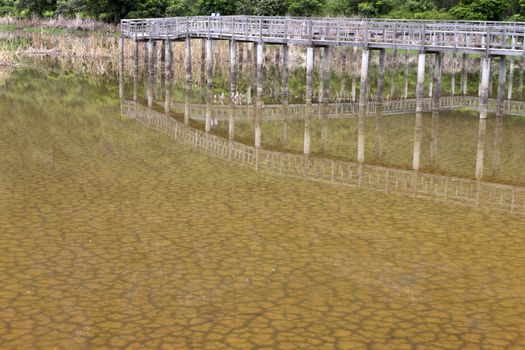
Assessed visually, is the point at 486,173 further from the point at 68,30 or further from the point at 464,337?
the point at 68,30

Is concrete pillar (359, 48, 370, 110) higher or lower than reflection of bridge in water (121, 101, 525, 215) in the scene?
higher

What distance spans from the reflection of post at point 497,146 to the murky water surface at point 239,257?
0.15 metres

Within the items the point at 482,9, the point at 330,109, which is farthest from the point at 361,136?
the point at 482,9

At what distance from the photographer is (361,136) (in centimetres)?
2267

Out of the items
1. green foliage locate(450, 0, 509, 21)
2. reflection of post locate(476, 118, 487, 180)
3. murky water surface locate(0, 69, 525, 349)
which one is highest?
green foliage locate(450, 0, 509, 21)

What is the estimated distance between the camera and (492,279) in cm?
1104

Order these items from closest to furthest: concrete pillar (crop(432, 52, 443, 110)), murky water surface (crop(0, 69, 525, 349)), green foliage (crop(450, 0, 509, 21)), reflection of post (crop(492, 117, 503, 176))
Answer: murky water surface (crop(0, 69, 525, 349)) < reflection of post (crop(492, 117, 503, 176)) < concrete pillar (crop(432, 52, 443, 110)) < green foliage (crop(450, 0, 509, 21))

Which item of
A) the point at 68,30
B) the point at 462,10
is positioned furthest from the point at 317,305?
the point at 68,30

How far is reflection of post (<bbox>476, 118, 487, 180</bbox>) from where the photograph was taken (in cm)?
1794

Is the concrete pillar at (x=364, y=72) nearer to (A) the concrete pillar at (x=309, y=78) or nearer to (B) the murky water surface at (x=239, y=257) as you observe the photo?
(A) the concrete pillar at (x=309, y=78)

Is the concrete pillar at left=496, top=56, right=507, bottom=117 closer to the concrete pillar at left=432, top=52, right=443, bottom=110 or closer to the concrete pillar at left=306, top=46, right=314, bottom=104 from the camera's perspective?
the concrete pillar at left=432, top=52, right=443, bottom=110

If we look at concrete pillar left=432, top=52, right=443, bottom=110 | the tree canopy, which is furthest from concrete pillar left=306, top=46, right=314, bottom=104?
the tree canopy

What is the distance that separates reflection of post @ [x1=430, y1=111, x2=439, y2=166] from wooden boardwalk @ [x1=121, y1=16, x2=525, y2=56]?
2485mm

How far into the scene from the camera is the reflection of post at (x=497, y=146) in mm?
18547
